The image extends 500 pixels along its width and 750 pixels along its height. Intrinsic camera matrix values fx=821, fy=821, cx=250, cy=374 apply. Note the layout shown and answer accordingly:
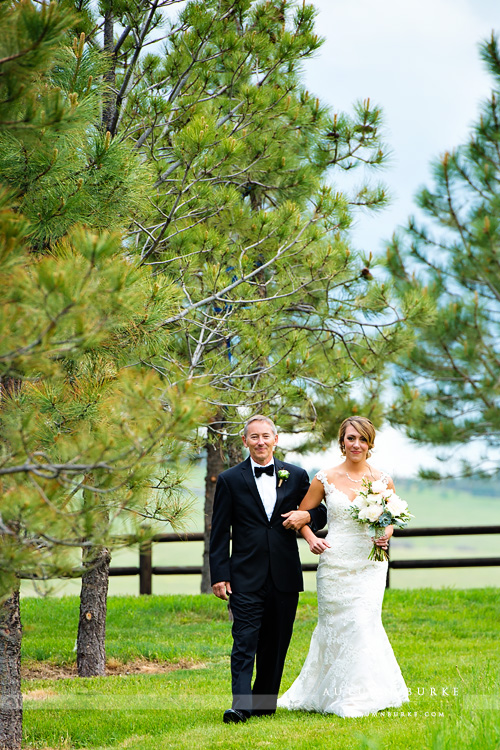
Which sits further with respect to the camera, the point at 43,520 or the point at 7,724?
the point at 7,724

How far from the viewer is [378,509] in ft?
16.6

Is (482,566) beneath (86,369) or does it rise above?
beneath

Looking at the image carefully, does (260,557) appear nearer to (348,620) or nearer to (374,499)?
(348,620)

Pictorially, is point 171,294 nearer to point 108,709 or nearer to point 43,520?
point 43,520

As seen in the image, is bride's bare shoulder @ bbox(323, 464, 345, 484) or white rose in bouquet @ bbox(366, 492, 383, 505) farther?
bride's bare shoulder @ bbox(323, 464, 345, 484)

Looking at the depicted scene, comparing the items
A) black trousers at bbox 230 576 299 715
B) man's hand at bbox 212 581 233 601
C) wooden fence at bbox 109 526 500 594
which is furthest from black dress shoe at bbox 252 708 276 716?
wooden fence at bbox 109 526 500 594

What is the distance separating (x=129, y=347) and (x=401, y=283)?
28.8 feet

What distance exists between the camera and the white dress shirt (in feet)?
17.1

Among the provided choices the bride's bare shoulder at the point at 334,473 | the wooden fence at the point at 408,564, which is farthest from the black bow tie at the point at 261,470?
the wooden fence at the point at 408,564

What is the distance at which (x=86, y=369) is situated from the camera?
507cm

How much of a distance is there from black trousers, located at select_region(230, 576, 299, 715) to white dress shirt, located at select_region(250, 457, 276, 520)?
45 cm

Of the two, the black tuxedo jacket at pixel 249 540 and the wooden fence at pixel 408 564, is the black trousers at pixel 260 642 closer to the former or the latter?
the black tuxedo jacket at pixel 249 540

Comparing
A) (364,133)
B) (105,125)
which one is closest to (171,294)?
(105,125)

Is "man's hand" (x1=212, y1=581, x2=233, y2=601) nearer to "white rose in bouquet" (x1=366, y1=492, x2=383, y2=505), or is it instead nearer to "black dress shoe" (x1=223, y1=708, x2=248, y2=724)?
"black dress shoe" (x1=223, y1=708, x2=248, y2=724)
